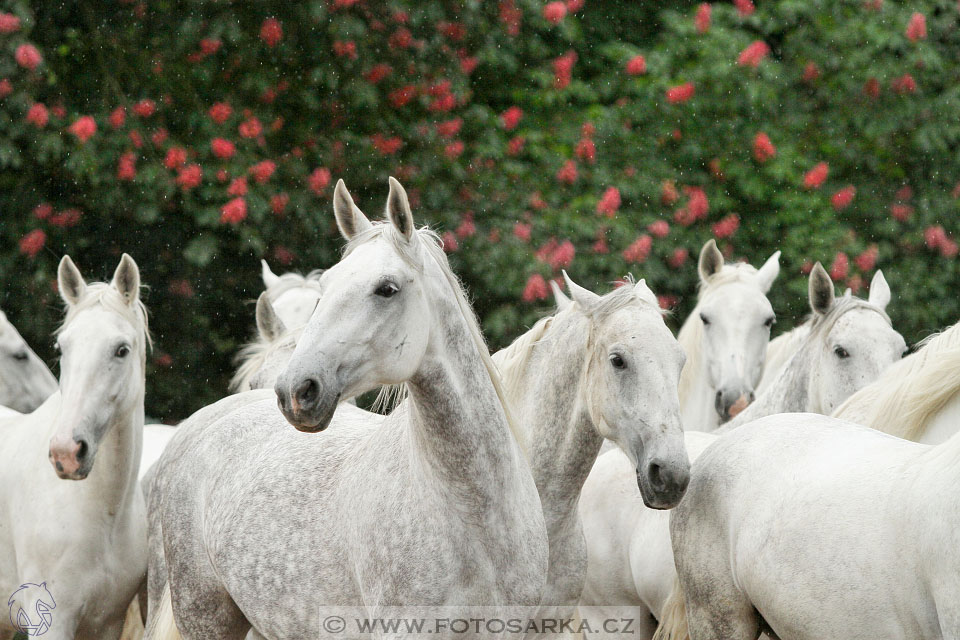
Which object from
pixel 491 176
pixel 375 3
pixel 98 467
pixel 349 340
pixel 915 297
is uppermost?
pixel 349 340

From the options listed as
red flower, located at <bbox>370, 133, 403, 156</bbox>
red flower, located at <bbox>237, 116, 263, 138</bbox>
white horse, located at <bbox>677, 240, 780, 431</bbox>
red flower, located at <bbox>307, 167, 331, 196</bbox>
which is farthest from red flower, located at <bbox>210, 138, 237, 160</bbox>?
white horse, located at <bbox>677, 240, 780, 431</bbox>

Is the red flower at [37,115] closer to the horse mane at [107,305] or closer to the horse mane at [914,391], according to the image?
the horse mane at [107,305]

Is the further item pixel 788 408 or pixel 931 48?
pixel 931 48

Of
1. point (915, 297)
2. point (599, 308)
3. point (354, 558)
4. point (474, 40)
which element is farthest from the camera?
point (915, 297)

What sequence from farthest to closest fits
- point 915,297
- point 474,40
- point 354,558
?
point 915,297
point 474,40
point 354,558

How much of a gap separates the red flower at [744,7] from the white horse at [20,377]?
224 inches

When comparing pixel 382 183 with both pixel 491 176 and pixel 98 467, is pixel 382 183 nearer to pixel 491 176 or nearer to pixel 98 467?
pixel 491 176

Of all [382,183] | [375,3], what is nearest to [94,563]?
[382,183]

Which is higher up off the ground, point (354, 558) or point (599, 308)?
point (599, 308)

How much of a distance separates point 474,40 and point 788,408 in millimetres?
4080

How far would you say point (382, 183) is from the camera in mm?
7777

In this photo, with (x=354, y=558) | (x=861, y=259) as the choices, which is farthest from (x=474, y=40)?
(x=354, y=558)

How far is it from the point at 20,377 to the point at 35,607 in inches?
110

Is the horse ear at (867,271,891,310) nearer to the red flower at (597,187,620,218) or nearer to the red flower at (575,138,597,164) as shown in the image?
the red flower at (597,187,620,218)
